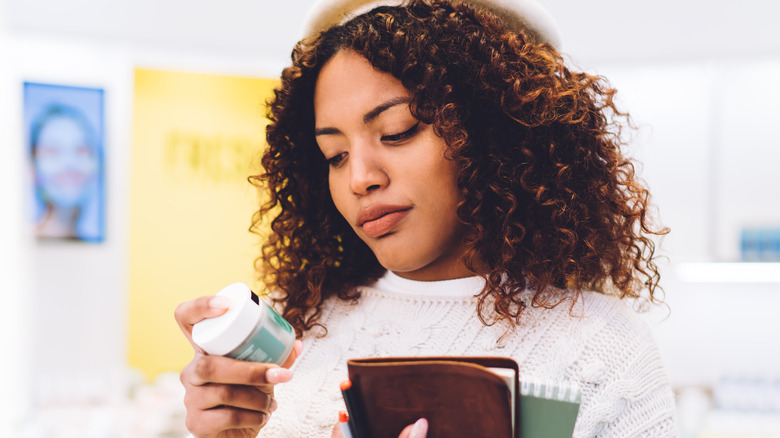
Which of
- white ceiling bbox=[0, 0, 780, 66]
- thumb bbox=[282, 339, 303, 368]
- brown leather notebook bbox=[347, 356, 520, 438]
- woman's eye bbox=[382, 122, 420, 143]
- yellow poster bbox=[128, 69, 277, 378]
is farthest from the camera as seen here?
yellow poster bbox=[128, 69, 277, 378]

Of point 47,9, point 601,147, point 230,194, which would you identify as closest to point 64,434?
point 230,194

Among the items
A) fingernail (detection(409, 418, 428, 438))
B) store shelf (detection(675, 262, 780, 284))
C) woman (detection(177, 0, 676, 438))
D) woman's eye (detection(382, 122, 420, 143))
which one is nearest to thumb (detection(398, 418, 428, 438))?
fingernail (detection(409, 418, 428, 438))

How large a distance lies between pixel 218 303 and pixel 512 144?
18.3 inches

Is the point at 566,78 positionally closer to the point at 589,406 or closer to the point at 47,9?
the point at 589,406

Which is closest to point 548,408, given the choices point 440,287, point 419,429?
point 419,429

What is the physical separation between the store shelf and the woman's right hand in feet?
6.80

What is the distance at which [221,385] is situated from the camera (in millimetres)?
670

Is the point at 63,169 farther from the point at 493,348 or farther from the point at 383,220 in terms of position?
the point at 493,348

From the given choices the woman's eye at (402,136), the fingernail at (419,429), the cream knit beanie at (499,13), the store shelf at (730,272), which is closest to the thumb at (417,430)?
the fingernail at (419,429)

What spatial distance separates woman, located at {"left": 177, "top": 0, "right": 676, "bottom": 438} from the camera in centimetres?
80

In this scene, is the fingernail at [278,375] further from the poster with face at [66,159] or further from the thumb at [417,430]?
the poster with face at [66,159]

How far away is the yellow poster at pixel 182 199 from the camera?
227 centimetres

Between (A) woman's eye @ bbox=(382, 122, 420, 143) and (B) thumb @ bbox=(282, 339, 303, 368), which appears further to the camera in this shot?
(A) woman's eye @ bbox=(382, 122, 420, 143)

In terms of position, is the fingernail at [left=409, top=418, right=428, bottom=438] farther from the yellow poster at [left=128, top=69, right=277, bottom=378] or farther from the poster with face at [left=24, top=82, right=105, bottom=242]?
the poster with face at [left=24, top=82, right=105, bottom=242]
